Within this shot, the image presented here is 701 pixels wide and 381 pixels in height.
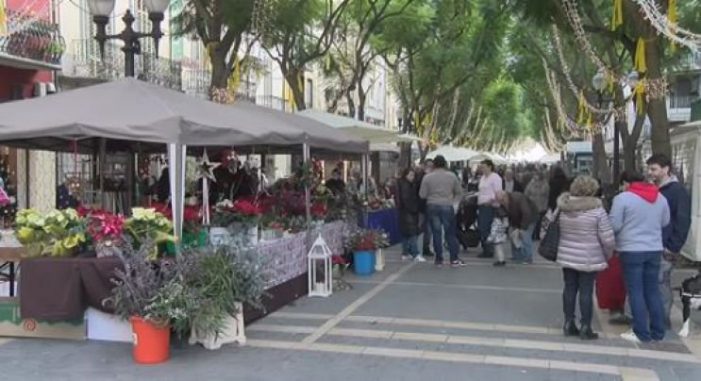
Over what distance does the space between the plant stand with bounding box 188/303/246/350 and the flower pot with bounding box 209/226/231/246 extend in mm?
985

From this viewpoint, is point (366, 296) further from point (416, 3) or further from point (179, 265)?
point (416, 3)

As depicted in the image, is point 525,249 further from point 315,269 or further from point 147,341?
point 147,341

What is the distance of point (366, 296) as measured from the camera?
406 inches

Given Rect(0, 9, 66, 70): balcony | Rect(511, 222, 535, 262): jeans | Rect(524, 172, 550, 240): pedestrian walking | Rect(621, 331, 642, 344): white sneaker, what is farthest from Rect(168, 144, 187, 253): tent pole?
Rect(0, 9, 66, 70): balcony

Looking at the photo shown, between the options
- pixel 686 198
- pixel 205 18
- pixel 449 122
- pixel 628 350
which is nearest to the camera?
pixel 628 350

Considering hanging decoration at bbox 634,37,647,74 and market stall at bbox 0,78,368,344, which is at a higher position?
hanging decoration at bbox 634,37,647,74

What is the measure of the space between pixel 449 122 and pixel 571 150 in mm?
6796

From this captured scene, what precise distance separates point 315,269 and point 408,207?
4.09 m

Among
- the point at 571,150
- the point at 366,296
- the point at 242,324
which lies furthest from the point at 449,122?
the point at 242,324

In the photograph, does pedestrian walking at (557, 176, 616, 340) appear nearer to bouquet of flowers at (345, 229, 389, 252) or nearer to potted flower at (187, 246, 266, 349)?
potted flower at (187, 246, 266, 349)

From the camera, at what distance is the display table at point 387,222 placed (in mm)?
15047

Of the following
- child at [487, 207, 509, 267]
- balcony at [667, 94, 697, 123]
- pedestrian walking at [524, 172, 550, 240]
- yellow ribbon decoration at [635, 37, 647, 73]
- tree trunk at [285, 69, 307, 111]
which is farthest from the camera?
balcony at [667, 94, 697, 123]

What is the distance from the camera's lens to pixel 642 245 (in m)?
7.55

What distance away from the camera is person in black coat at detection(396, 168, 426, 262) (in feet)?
46.3
